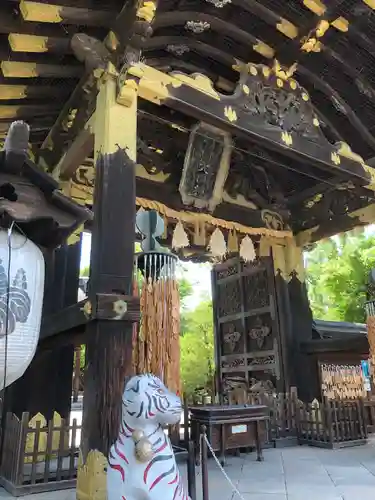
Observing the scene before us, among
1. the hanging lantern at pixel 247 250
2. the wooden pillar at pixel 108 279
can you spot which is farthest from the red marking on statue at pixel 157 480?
the hanging lantern at pixel 247 250

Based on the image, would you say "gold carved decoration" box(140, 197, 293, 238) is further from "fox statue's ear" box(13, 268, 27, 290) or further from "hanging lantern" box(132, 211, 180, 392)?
"fox statue's ear" box(13, 268, 27, 290)

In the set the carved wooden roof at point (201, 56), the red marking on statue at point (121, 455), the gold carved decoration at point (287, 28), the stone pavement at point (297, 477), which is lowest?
the stone pavement at point (297, 477)

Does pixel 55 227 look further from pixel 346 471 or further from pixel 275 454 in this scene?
pixel 275 454

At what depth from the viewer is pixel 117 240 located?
3678 millimetres

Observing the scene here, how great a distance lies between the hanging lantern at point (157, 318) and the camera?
383 centimetres

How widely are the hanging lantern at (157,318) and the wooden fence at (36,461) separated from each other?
1.27 metres

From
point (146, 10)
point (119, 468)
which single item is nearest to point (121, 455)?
point (119, 468)

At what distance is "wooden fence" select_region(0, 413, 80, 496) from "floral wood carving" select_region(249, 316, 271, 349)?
4.08m

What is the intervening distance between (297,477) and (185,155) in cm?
425

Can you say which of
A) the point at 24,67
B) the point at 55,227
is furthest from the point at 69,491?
the point at 24,67

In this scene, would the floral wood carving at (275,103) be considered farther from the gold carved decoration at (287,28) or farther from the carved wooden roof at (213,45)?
the gold carved decoration at (287,28)

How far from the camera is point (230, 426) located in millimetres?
5398

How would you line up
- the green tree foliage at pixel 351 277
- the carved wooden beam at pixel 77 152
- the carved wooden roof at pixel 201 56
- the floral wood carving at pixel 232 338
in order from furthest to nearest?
the green tree foliage at pixel 351 277, the floral wood carving at pixel 232 338, the carved wooden beam at pixel 77 152, the carved wooden roof at pixel 201 56

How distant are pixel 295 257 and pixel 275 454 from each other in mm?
3536
